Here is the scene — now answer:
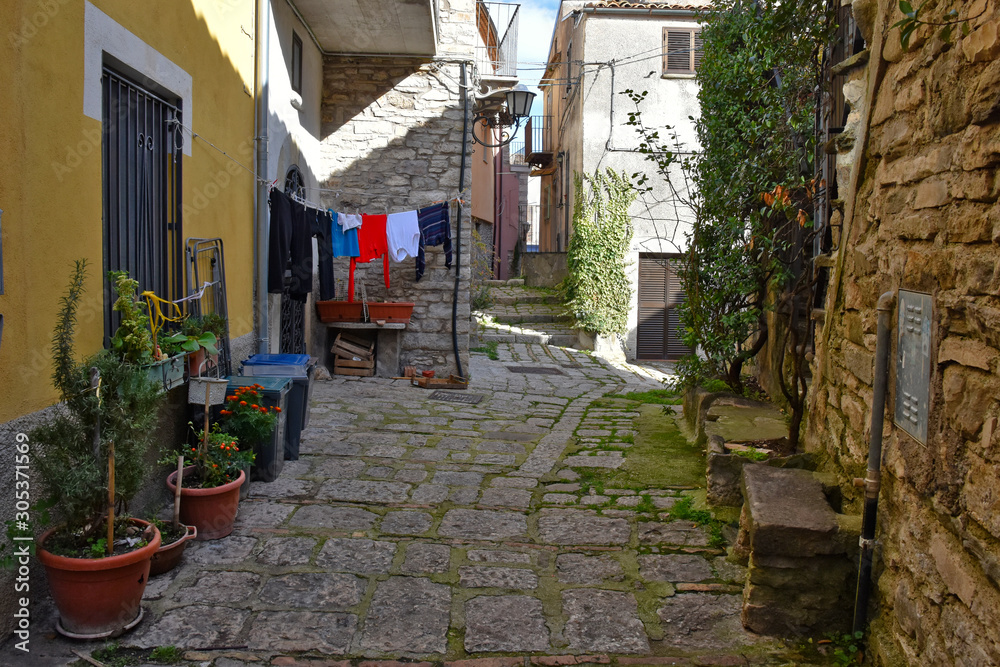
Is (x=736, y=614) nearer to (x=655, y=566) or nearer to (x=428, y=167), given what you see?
(x=655, y=566)

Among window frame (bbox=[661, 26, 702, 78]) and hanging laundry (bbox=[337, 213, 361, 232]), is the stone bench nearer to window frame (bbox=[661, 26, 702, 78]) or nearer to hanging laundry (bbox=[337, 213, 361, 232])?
hanging laundry (bbox=[337, 213, 361, 232])

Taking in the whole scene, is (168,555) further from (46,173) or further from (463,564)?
(46,173)

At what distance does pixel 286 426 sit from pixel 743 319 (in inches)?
137

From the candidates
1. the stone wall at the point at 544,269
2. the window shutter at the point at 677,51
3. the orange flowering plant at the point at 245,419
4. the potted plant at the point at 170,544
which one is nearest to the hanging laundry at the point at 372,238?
the orange flowering plant at the point at 245,419

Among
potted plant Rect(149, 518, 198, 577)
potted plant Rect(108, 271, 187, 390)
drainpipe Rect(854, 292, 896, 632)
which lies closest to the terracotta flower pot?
potted plant Rect(149, 518, 198, 577)

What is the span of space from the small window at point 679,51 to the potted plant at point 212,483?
12.1 meters

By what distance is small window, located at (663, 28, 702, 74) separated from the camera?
14.1 m

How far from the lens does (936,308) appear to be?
2.46m

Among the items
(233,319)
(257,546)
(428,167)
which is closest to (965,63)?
(257,546)

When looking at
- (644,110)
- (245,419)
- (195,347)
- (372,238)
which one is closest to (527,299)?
(644,110)

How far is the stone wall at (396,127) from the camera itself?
9.36 m

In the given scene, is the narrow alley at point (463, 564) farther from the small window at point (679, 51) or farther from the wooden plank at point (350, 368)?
→ the small window at point (679, 51)

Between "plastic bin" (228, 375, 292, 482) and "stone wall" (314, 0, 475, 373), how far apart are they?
464cm

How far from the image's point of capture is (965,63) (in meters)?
2.34
